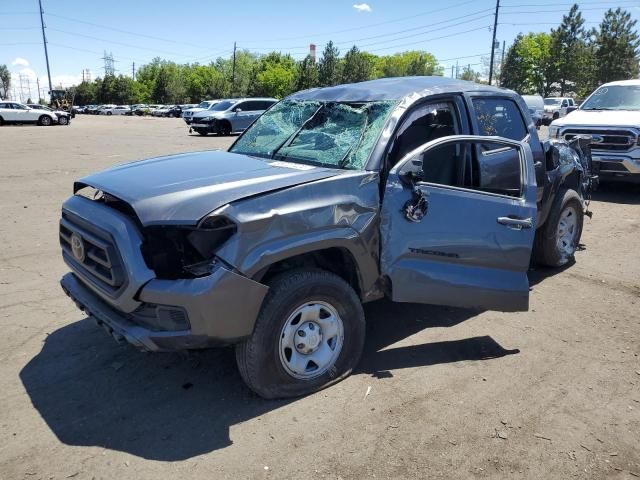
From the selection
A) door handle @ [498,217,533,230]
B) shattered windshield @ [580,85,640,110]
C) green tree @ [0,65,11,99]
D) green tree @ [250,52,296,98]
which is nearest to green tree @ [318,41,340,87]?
green tree @ [250,52,296,98]

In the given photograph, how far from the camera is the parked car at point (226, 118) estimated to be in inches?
972

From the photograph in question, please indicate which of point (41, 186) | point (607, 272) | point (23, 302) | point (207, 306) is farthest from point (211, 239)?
point (41, 186)

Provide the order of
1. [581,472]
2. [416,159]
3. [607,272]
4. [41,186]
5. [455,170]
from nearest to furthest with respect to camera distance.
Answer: [581,472] → [416,159] → [455,170] → [607,272] → [41,186]

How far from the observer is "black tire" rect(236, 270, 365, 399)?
305cm

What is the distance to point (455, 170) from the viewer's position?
414 cm

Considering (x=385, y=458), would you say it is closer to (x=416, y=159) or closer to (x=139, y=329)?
(x=139, y=329)

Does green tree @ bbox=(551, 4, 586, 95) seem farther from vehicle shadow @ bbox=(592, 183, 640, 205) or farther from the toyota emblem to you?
the toyota emblem

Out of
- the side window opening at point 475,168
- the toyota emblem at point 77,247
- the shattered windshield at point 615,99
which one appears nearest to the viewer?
the toyota emblem at point 77,247

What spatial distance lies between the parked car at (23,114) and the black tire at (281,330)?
124 ft

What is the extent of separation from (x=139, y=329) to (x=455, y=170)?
103 inches

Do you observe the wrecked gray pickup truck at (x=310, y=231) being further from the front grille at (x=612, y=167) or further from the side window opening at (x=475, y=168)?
the front grille at (x=612, y=167)

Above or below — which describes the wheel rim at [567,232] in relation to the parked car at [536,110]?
below

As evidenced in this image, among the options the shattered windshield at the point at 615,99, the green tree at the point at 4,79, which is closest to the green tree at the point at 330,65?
the shattered windshield at the point at 615,99

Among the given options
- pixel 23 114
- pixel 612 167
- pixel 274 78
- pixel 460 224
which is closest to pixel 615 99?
pixel 612 167
